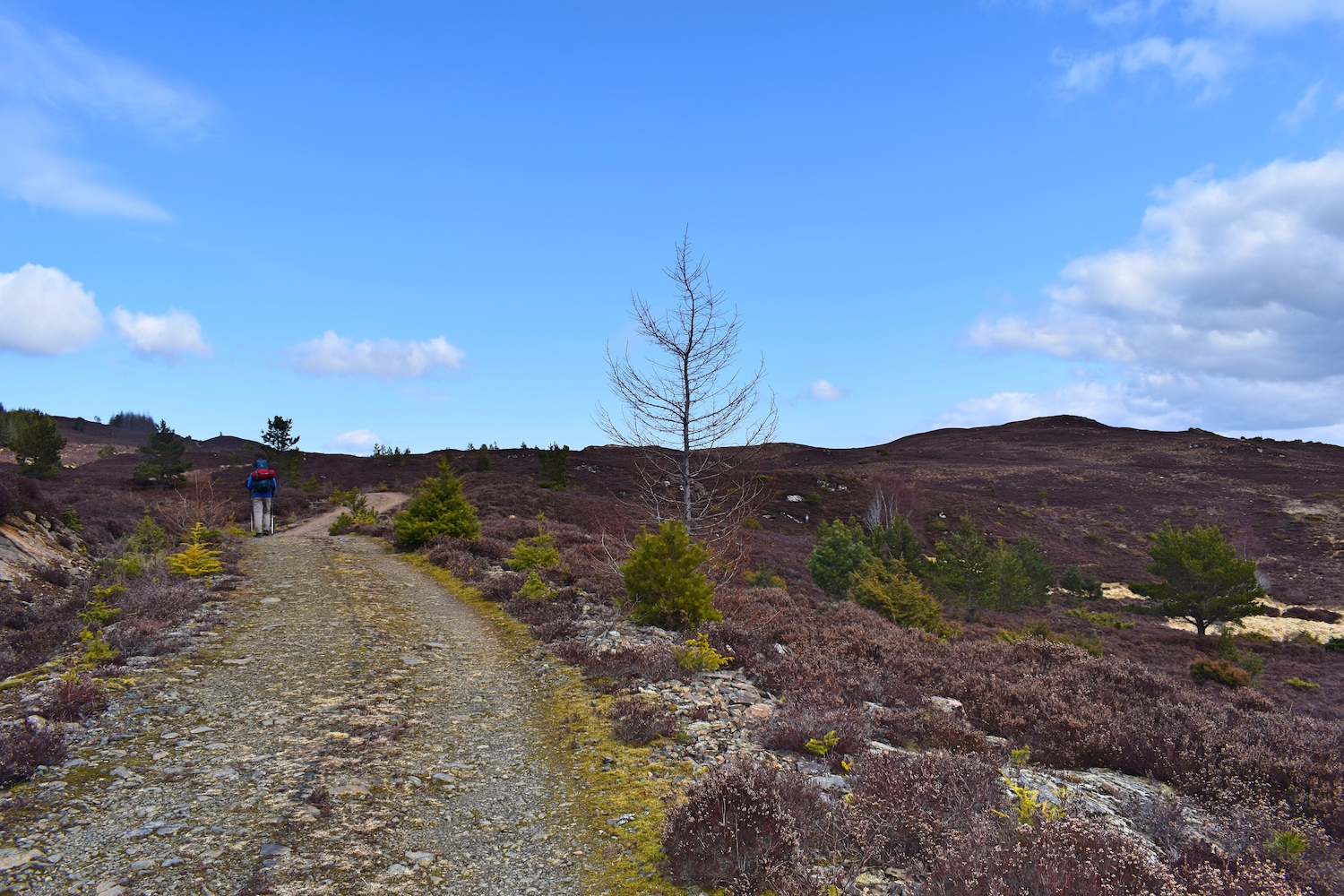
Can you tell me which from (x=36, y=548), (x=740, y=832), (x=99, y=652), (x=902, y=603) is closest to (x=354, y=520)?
(x=36, y=548)

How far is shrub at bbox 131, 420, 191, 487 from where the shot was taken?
41.8 metres

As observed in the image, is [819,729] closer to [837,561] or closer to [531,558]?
[531,558]

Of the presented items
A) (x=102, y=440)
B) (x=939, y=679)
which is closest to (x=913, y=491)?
(x=939, y=679)

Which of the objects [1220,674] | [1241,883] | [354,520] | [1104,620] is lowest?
[1104,620]

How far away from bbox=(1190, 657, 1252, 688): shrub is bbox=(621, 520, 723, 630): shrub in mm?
22097

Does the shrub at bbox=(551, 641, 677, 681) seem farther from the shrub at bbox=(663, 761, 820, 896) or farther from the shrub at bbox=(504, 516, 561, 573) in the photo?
the shrub at bbox=(504, 516, 561, 573)

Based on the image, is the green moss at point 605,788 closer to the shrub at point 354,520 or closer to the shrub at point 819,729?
the shrub at point 819,729

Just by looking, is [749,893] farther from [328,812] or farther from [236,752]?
[236,752]

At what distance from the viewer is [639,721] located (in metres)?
6.67

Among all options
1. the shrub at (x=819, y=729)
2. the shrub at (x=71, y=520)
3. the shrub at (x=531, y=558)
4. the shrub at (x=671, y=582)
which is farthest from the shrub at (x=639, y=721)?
the shrub at (x=71, y=520)

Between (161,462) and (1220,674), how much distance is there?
5944 centimetres

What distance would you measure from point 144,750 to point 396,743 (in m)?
2.13

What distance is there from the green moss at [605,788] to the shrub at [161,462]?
149 feet

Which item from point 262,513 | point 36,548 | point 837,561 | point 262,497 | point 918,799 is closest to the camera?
point 918,799
